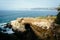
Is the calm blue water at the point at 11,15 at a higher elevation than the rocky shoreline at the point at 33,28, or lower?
higher

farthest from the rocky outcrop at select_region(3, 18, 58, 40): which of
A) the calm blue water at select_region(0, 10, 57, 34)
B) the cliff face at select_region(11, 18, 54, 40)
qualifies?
the calm blue water at select_region(0, 10, 57, 34)

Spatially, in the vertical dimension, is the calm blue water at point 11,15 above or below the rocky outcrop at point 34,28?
above

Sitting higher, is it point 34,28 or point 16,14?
point 16,14

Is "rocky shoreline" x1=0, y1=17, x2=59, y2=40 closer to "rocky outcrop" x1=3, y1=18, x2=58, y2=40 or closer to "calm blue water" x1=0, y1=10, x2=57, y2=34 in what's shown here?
"rocky outcrop" x1=3, y1=18, x2=58, y2=40

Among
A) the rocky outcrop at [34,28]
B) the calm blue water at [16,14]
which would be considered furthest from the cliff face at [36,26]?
the calm blue water at [16,14]

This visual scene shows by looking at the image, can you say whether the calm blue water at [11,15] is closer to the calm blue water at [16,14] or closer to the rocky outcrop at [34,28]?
the calm blue water at [16,14]

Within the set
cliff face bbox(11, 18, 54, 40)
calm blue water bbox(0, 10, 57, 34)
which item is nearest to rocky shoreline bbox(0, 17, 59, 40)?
cliff face bbox(11, 18, 54, 40)

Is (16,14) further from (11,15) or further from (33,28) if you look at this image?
(33,28)

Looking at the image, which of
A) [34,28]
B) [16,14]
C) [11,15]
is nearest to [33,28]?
[34,28]

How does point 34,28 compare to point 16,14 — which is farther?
point 34,28

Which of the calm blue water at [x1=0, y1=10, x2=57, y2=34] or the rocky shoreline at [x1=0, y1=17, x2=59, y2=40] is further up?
the calm blue water at [x1=0, y1=10, x2=57, y2=34]

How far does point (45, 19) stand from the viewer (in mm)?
5660

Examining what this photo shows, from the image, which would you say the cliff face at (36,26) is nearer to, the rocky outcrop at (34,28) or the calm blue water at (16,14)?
the rocky outcrop at (34,28)

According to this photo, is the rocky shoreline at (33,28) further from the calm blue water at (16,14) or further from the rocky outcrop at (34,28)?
the calm blue water at (16,14)
